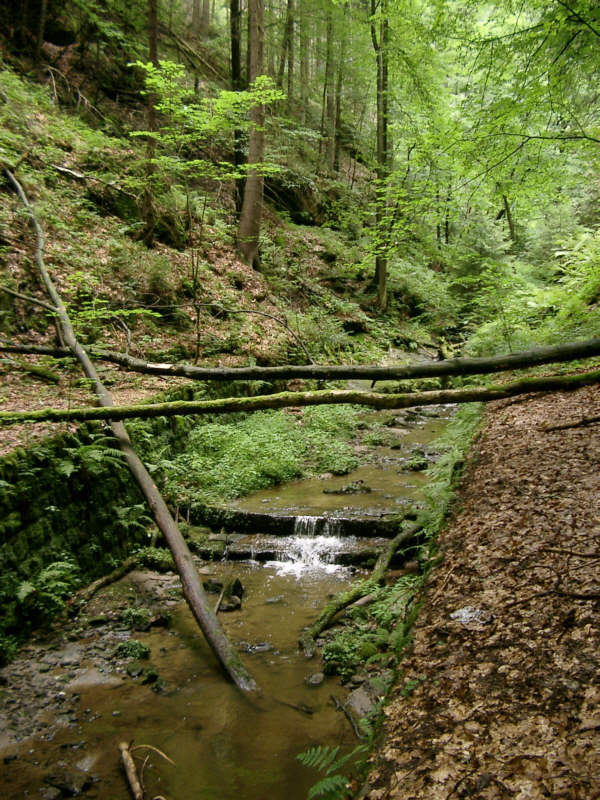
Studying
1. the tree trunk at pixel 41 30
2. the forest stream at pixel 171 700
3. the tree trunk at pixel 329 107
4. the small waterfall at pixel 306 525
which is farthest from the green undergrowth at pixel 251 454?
the tree trunk at pixel 329 107

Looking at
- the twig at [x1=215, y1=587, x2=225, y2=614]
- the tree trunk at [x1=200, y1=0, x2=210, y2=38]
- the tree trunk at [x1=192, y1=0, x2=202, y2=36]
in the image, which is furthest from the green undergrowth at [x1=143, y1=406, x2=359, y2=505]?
the tree trunk at [x1=200, y1=0, x2=210, y2=38]

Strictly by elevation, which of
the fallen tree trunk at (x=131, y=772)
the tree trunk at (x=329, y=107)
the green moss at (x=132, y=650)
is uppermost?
the tree trunk at (x=329, y=107)

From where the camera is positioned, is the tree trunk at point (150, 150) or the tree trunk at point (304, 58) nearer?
the tree trunk at point (150, 150)

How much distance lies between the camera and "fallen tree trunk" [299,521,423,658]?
5.34 m

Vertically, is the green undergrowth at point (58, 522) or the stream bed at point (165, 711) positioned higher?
the green undergrowth at point (58, 522)

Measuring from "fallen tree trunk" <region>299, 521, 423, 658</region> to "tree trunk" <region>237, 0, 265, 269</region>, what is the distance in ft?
36.3

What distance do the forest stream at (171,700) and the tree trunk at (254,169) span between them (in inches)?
449

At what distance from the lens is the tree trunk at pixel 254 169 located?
13.8m

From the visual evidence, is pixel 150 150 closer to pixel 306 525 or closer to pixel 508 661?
pixel 306 525

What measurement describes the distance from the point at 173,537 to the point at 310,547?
2470 mm

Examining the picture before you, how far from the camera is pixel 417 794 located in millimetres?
2037

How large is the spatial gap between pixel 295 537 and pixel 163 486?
275 centimetres

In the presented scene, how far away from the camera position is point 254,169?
13719 millimetres

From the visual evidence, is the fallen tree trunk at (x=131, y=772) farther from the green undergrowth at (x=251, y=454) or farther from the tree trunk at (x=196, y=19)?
the tree trunk at (x=196, y=19)
